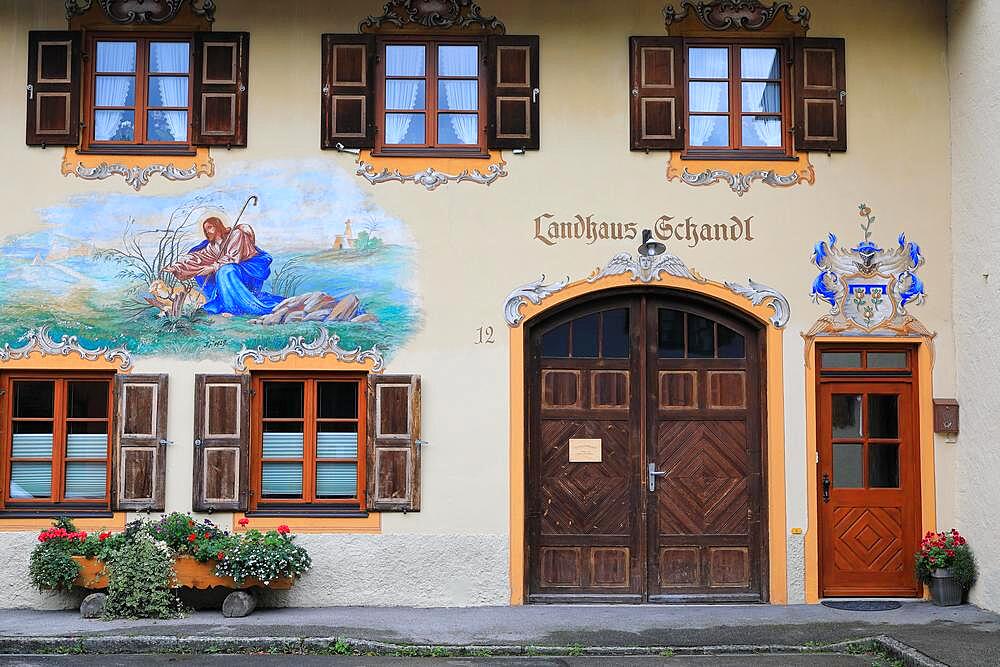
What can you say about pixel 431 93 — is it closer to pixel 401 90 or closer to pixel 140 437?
pixel 401 90

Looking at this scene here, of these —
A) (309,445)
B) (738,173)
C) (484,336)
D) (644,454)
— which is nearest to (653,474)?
(644,454)

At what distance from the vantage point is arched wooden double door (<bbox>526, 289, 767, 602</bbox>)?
1141 cm

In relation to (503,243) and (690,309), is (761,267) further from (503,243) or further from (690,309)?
(503,243)

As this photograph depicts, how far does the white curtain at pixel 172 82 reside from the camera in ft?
37.7

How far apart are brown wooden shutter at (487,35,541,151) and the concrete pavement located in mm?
4308

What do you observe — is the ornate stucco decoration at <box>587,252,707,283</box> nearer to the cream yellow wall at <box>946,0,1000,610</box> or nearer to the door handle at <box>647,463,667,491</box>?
the door handle at <box>647,463,667,491</box>

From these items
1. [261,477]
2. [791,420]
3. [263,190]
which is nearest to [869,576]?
[791,420]

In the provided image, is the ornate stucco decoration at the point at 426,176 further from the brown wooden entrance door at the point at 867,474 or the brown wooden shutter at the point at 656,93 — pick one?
the brown wooden entrance door at the point at 867,474

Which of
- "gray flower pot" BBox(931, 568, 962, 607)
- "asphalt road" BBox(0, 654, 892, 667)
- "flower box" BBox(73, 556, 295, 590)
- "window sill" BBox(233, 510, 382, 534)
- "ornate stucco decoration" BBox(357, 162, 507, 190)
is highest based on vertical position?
"ornate stucco decoration" BBox(357, 162, 507, 190)

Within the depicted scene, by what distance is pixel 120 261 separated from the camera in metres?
11.2

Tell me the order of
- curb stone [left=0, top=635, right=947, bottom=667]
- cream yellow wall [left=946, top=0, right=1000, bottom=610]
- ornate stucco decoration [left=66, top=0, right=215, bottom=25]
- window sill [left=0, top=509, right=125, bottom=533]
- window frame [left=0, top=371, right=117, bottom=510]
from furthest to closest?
ornate stucco decoration [left=66, top=0, right=215, bottom=25], window frame [left=0, top=371, right=117, bottom=510], window sill [left=0, top=509, right=125, bottom=533], cream yellow wall [left=946, top=0, right=1000, bottom=610], curb stone [left=0, top=635, right=947, bottom=667]

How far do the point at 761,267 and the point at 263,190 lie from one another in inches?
184

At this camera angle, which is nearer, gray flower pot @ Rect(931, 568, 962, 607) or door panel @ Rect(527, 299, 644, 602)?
gray flower pot @ Rect(931, 568, 962, 607)

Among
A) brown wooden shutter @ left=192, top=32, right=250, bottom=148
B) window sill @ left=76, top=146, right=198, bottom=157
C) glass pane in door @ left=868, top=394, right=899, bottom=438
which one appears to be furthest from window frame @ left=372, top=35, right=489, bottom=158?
glass pane in door @ left=868, top=394, right=899, bottom=438
